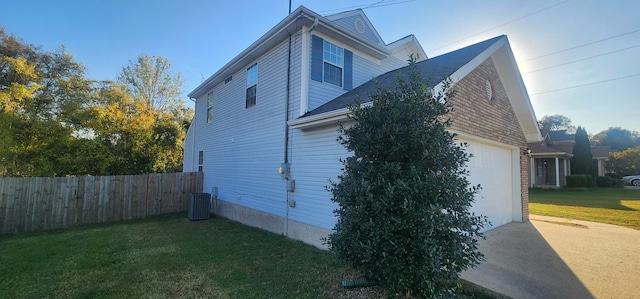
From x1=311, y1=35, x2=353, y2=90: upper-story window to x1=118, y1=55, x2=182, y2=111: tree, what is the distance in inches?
Answer: 799

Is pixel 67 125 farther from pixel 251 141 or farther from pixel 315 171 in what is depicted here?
pixel 315 171

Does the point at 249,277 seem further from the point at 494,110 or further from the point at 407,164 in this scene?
the point at 494,110

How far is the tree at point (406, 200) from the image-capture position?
2.95 m

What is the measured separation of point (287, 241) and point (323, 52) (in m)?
4.99

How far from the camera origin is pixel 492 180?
294 inches

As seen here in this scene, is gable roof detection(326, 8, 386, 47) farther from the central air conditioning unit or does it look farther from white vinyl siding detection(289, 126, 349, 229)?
the central air conditioning unit

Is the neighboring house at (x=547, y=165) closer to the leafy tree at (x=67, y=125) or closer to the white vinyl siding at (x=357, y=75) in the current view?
the white vinyl siding at (x=357, y=75)

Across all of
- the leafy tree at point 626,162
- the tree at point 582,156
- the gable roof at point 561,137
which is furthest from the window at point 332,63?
the leafy tree at point 626,162

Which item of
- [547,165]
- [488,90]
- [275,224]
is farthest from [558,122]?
[275,224]

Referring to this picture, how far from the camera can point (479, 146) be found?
22.7 ft

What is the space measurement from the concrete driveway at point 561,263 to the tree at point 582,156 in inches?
805

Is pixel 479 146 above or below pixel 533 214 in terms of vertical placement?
above

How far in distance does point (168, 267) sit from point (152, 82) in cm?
2262

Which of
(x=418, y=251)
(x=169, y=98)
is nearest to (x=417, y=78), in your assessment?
(x=418, y=251)
